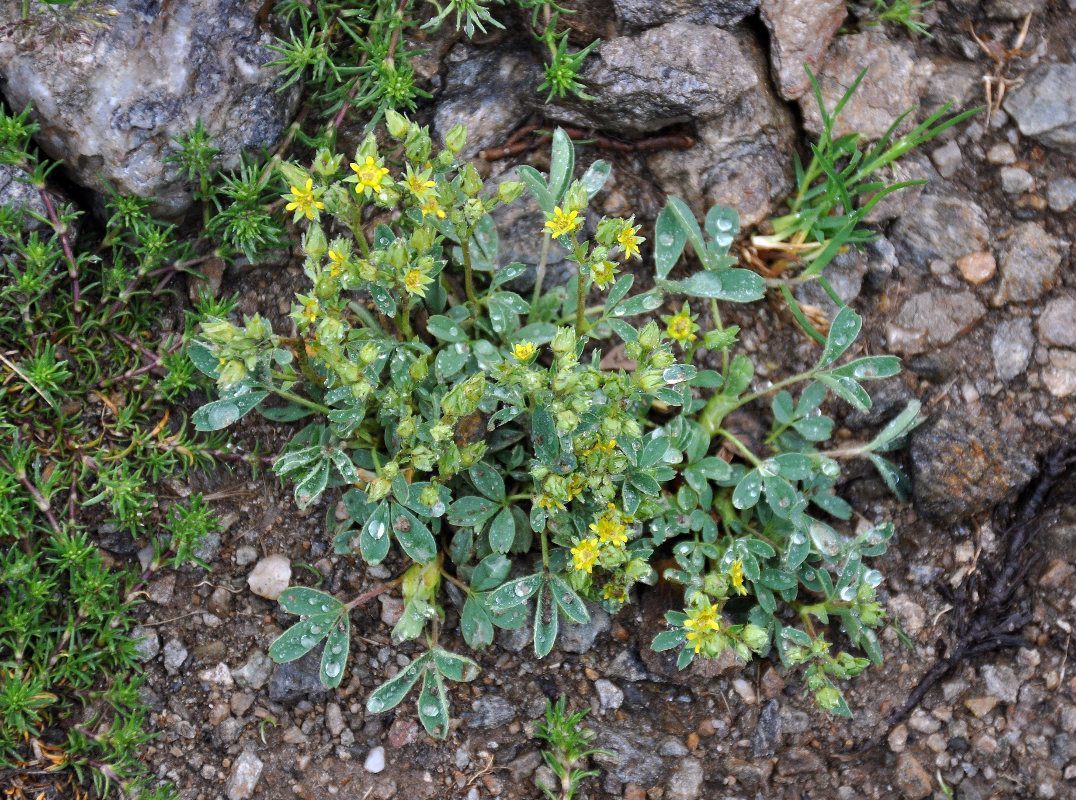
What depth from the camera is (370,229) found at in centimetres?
381

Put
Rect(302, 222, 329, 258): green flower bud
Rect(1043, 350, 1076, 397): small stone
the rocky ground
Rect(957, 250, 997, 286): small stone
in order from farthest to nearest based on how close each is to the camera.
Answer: Rect(957, 250, 997, 286): small stone < Rect(1043, 350, 1076, 397): small stone < the rocky ground < Rect(302, 222, 329, 258): green flower bud

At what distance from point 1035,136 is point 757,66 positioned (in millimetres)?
1286

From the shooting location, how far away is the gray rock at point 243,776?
348cm

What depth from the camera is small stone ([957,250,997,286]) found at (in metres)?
3.91

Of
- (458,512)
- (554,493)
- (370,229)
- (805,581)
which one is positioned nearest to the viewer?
(554,493)

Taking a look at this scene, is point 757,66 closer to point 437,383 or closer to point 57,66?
point 437,383

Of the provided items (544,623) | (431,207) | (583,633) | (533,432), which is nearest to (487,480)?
(533,432)

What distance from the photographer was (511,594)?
328cm

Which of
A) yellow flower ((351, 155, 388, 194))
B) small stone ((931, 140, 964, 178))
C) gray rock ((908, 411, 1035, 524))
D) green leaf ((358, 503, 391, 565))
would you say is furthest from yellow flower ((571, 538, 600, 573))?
small stone ((931, 140, 964, 178))

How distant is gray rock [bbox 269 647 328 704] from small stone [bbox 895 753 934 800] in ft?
7.56

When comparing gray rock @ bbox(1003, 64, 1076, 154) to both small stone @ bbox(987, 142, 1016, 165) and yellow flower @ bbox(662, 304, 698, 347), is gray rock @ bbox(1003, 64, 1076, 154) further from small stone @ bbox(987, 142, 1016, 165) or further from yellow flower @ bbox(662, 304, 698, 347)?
yellow flower @ bbox(662, 304, 698, 347)

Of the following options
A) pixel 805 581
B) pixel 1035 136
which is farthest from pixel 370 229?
pixel 1035 136

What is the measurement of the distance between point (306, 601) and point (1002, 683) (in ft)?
9.10

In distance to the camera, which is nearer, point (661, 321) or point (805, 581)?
point (805, 581)
